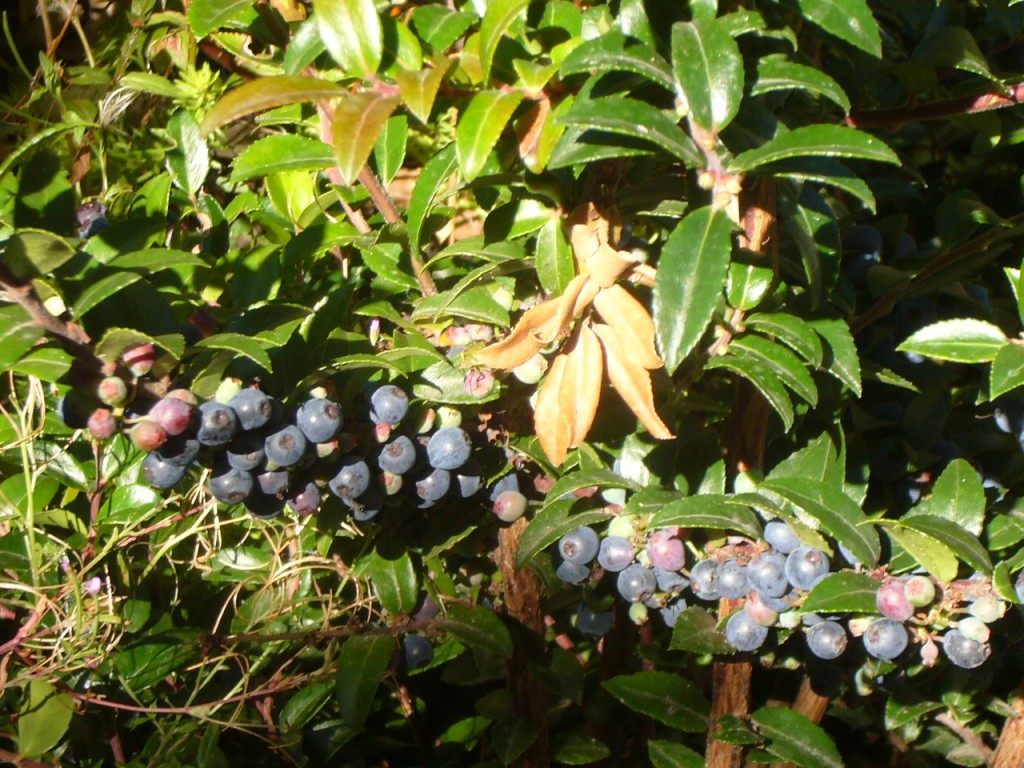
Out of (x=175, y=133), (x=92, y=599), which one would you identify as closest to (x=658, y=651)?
(x=92, y=599)

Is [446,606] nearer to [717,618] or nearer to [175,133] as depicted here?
[717,618]

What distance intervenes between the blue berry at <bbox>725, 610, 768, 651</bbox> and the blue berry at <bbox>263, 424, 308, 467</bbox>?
411 mm

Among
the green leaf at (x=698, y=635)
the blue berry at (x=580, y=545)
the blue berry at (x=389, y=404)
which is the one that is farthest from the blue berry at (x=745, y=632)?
the blue berry at (x=389, y=404)

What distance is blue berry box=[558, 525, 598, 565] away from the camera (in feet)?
3.08

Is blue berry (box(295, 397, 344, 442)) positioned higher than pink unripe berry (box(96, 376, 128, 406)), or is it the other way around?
pink unripe berry (box(96, 376, 128, 406))

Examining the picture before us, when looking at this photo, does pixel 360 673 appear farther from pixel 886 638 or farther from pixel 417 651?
pixel 886 638

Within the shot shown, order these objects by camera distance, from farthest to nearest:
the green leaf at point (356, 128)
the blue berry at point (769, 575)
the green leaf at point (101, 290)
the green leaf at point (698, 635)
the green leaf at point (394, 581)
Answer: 1. the green leaf at point (394, 581)
2. the green leaf at point (698, 635)
3. the blue berry at point (769, 575)
4. the green leaf at point (101, 290)
5. the green leaf at point (356, 128)

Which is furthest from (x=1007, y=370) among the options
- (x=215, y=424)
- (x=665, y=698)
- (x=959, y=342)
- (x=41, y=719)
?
(x=41, y=719)

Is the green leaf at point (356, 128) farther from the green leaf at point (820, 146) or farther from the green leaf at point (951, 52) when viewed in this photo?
the green leaf at point (951, 52)

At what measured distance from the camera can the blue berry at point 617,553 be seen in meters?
0.91

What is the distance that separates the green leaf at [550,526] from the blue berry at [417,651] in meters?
0.25

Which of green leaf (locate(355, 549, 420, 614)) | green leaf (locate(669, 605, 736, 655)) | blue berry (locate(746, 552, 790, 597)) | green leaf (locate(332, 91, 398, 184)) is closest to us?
green leaf (locate(332, 91, 398, 184))

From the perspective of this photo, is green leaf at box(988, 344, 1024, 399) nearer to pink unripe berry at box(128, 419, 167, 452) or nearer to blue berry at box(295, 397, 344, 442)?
blue berry at box(295, 397, 344, 442)

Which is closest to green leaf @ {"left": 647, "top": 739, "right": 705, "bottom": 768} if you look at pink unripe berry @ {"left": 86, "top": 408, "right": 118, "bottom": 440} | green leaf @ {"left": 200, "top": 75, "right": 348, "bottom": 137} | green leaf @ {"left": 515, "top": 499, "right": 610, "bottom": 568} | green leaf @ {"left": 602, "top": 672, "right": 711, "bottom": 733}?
green leaf @ {"left": 602, "top": 672, "right": 711, "bottom": 733}
